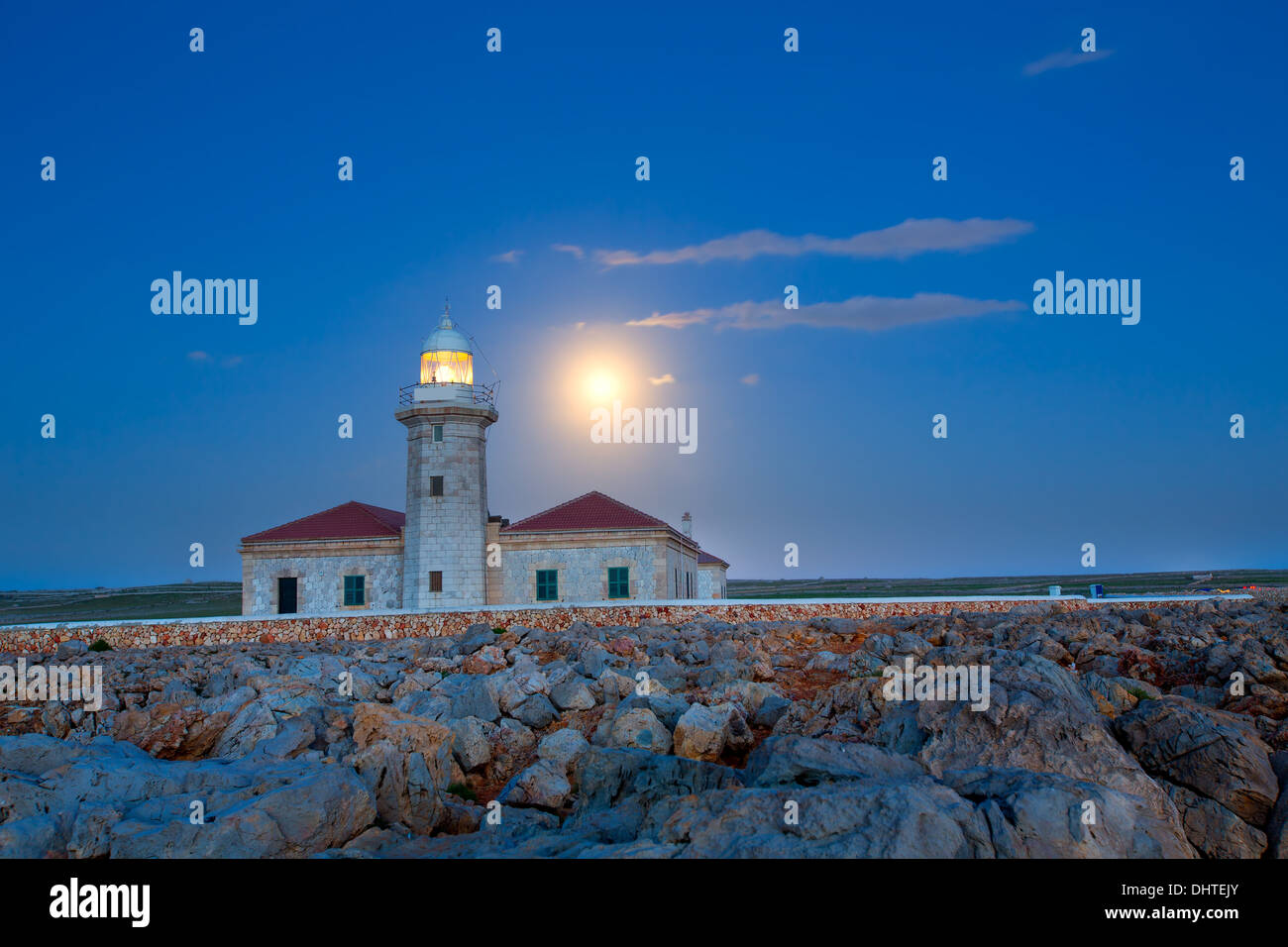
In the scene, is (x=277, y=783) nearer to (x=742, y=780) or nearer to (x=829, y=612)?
(x=742, y=780)

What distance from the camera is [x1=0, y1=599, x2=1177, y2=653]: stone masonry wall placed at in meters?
22.0

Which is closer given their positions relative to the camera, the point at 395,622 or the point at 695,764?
the point at 695,764

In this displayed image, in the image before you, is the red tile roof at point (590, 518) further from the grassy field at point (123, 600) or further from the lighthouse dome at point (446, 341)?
the grassy field at point (123, 600)

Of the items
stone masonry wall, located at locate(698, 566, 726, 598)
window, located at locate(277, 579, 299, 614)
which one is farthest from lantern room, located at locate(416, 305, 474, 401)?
stone masonry wall, located at locate(698, 566, 726, 598)

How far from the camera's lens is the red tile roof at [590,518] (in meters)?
26.4

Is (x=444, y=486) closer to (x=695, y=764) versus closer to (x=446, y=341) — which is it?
(x=446, y=341)

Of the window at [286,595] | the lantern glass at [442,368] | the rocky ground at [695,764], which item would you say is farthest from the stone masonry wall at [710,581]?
the rocky ground at [695,764]

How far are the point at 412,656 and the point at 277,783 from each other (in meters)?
10.3

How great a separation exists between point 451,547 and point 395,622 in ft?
12.6

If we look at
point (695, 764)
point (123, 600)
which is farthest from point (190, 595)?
point (695, 764)

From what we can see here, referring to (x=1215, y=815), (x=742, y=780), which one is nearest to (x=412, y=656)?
(x=742, y=780)

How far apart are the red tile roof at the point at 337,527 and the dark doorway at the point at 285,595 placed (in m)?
1.23

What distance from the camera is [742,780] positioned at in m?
6.43

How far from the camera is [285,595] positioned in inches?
1073
